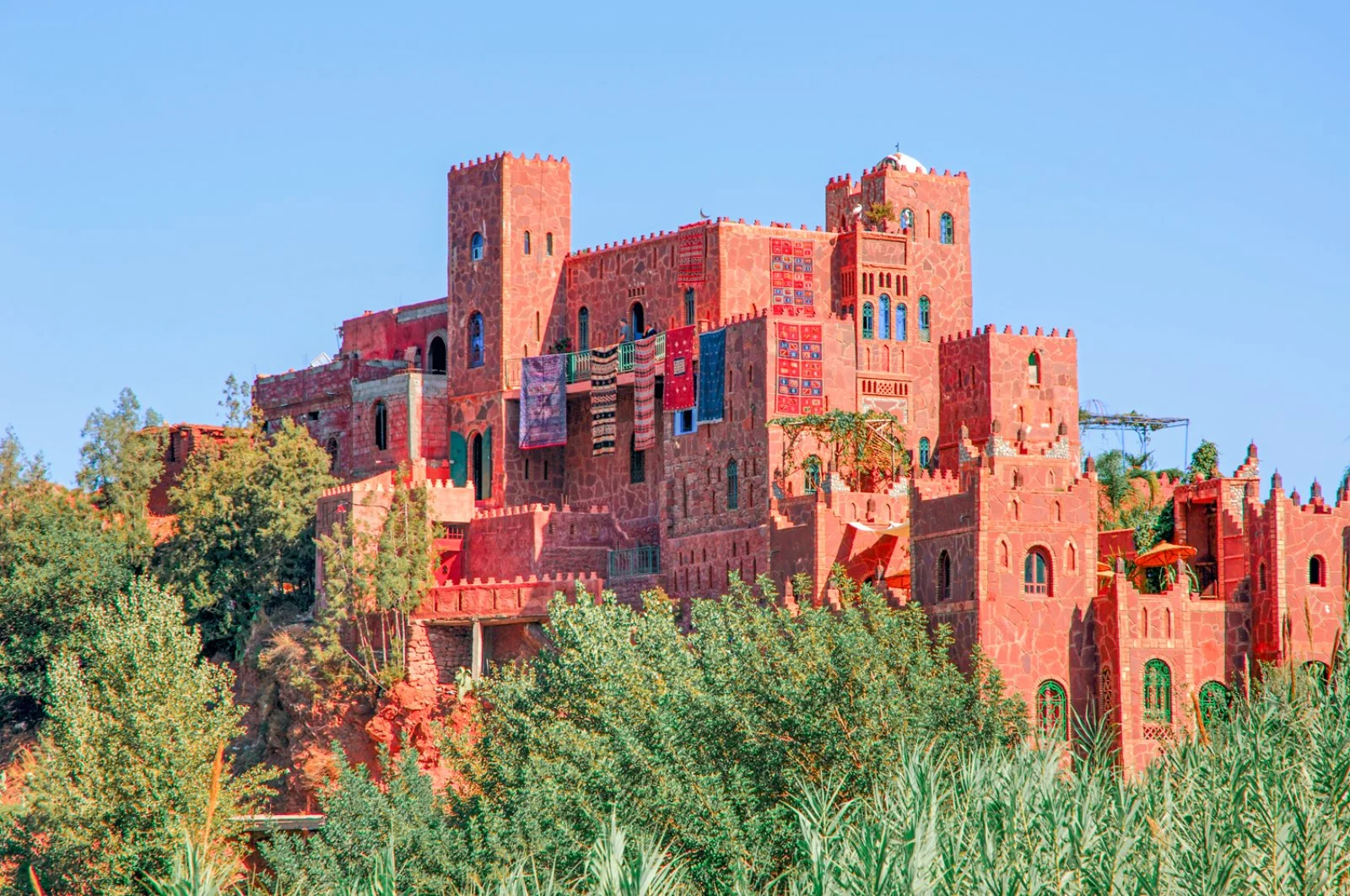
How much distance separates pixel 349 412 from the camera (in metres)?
74.6

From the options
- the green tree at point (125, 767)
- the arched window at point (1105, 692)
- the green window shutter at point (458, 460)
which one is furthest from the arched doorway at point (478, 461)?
the arched window at point (1105, 692)

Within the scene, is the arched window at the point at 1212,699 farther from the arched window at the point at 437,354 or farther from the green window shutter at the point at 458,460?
the arched window at the point at 437,354

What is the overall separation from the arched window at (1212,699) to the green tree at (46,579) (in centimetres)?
3190

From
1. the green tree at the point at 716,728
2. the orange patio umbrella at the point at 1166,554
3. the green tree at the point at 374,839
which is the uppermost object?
the orange patio umbrella at the point at 1166,554

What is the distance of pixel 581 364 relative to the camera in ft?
224

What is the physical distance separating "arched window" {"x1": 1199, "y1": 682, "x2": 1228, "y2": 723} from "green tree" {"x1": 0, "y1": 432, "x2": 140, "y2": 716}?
105ft

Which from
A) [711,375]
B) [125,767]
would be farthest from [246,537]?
[125,767]

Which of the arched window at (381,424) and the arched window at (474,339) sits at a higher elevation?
the arched window at (474,339)

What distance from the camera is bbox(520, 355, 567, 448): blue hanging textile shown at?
225 ft

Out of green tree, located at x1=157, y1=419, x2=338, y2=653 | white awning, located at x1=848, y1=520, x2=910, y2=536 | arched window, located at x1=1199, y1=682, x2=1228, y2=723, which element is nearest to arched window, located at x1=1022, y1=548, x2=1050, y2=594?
arched window, located at x1=1199, y1=682, x2=1228, y2=723

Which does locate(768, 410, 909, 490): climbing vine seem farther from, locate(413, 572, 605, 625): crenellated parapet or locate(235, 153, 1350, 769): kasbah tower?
locate(413, 572, 605, 625): crenellated parapet

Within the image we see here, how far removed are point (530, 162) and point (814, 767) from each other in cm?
2863

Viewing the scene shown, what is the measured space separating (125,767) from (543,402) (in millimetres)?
19869

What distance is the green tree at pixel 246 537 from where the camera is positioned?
69.1 meters
